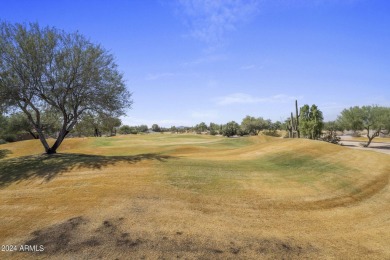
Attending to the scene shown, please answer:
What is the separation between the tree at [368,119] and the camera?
167ft

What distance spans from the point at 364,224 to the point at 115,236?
429 inches

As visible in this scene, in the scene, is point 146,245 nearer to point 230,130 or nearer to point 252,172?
point 252,172

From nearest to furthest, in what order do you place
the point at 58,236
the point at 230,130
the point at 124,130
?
1. the point at 58,236
2. the point at 230,130
3. the point at 124,130

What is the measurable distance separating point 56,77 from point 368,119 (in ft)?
187

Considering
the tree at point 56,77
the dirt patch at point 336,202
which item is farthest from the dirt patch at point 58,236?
the tree at point 56,77

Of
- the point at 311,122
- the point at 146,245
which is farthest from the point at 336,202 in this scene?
the point at 311,122

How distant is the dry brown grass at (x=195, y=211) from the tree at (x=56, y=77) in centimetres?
612

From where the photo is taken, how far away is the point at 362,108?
181 feet

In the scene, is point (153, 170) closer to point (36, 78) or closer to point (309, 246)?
point (309, 246)

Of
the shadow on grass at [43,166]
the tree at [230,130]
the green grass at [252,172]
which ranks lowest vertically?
the green grass at [252,172]

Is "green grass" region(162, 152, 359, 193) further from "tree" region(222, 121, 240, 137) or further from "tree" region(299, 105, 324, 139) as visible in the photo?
"tree" region(222, 121, 240, 137)

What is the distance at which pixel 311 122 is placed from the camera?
5353 cm

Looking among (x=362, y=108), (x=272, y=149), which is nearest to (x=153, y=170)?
(x=272, y=149)

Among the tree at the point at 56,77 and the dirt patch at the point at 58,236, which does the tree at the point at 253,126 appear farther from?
the dirt patch at the point at 58,236
